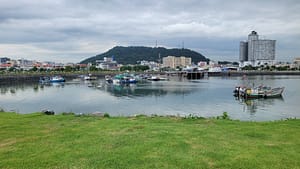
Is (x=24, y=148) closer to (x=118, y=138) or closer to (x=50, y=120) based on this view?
(x=118, y=138)

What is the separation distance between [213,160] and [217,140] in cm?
176

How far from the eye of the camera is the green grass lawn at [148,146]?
18.9ft

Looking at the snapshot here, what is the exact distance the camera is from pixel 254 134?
841 cm

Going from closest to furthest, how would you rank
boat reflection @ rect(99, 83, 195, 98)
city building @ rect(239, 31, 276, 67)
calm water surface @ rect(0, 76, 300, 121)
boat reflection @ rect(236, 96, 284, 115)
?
calm water surface @ rect(0, 76, 300, 121), boat reflection @ rect(236, 96, 284, 115), boat reflection @ rect(99, 83, 195, 98), city building @ rect(239, 31, 276, 67)

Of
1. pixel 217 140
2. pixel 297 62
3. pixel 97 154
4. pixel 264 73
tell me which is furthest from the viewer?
pixel 297 62

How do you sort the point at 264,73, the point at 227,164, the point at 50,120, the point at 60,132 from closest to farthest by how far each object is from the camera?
the point at 227,164 → the point at 60,132 → the point at 50,120 → the point at 264,73

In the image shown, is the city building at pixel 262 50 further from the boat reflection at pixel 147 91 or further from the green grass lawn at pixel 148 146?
the green grass lawn at pixel 148 146

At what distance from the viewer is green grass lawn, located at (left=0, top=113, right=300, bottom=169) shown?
5.75 metres

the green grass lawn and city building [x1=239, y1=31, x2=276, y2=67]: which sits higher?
city building [x1=239, y1=31, x2=276, y2=67]

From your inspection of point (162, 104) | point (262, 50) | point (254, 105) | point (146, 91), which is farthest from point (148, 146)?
point (262, 50)

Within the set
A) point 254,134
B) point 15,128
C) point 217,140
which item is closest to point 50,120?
point 15,128

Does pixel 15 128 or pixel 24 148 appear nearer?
pixel 24 148

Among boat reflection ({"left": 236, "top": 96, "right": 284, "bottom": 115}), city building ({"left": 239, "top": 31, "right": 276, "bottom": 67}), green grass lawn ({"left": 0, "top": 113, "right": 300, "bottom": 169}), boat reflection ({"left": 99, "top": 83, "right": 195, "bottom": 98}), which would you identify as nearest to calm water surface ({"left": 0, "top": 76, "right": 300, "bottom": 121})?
boat reflection ({"left": 236, "top": 96, "right": 284, "bottom": 115})

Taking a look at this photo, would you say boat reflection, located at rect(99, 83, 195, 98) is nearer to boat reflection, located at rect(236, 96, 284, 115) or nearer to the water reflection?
the water reflection
